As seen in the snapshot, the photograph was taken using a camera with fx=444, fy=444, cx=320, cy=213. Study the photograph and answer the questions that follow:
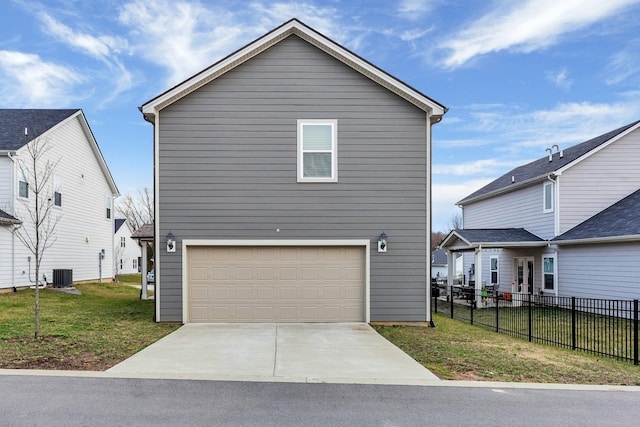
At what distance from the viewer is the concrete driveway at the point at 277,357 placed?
651 cm

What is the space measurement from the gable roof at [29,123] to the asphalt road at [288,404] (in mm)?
14431

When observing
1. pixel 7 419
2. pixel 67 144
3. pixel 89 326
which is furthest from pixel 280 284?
pixel 67 144

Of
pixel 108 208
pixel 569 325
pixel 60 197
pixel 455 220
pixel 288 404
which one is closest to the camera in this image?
pixel 288 404

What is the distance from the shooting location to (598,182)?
701 inches

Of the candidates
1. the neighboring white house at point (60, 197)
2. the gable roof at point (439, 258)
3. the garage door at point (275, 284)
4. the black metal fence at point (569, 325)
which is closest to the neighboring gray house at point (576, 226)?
the black metal fence at point (569, 325)

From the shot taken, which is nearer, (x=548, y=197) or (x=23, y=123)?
(x=548, y=197)

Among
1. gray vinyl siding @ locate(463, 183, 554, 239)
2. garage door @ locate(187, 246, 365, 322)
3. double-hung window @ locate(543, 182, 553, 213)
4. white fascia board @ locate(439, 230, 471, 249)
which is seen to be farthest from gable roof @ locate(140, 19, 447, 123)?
gray vinyl siding @ locate(463, 183, 554, 239)

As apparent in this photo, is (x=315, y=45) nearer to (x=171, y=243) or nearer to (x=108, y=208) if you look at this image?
(x=171, y=243)

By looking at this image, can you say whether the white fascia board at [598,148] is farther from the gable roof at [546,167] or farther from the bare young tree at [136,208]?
the bare young tree at [136,208]

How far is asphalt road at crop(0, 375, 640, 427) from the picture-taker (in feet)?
15.7

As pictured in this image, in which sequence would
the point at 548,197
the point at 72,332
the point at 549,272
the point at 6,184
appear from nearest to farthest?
the point at 72,332
the point at 6,184
the point at 548,197
the point at 549,272

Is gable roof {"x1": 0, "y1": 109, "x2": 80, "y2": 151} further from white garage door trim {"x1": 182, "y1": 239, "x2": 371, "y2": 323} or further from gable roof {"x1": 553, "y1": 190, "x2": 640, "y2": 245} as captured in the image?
gable roof {"x1": 553, "y1": 190, "x2": 640, "y2": 245}

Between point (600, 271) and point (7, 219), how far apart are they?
21.2 m

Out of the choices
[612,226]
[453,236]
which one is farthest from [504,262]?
[612,226]
